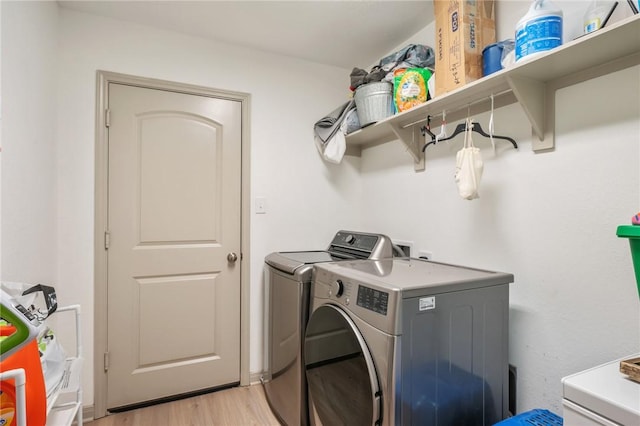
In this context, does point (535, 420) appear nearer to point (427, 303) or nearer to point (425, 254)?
point (427, 303)

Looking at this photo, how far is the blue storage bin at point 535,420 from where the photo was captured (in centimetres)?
110

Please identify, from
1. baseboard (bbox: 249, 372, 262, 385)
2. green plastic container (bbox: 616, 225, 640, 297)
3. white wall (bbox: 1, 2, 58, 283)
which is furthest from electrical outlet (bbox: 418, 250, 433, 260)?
white wall (bbox: 1, 2, 58, 283)

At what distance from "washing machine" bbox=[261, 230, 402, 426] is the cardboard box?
36.2 inches

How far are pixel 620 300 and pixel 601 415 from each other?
0.60 metres

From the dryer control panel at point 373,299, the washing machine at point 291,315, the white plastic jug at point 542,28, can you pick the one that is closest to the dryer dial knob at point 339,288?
the dryer control panel at point 373,299

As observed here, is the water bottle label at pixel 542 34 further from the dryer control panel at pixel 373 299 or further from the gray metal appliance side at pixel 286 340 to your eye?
the gray metal appliance side at pixel 286 340

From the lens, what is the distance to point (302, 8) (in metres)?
1.83

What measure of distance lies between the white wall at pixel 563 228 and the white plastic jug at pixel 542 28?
0.24 m

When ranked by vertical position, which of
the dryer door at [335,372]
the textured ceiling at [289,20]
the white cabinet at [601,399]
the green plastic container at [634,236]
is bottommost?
the dryer door at [335,372]

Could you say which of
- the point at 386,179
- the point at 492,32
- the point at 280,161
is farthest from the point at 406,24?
the point at 280,161

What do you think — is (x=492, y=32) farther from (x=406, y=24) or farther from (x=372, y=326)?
(x=372, y=326)

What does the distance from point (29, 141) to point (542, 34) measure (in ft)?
6.95

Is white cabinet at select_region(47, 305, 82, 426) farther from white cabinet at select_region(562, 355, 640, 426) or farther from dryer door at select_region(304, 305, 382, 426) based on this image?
white cabinet at select_region(562, 355, 640, 426)

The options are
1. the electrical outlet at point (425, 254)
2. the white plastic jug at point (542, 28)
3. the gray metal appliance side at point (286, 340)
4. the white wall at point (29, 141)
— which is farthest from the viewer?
the electrical outlet at point (425, 254)
